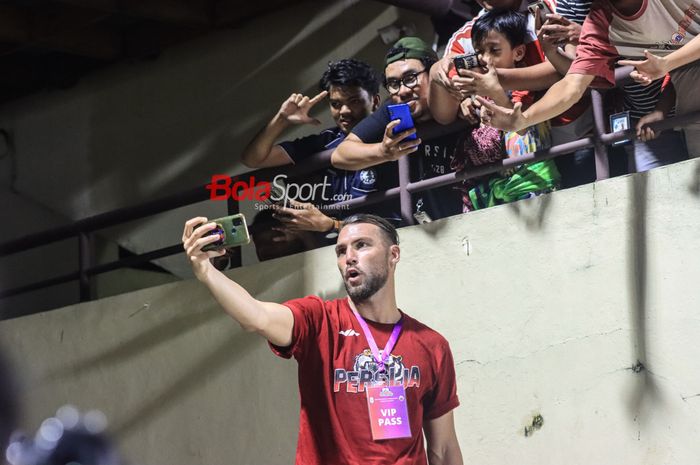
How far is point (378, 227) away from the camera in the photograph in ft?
10.6

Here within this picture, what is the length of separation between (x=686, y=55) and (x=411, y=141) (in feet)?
2.89

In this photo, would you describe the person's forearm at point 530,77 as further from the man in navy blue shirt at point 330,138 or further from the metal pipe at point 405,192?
the man in navy blue shirt at point 330,138

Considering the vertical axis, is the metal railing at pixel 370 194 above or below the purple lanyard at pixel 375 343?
above

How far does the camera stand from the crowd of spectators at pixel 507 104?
310cm

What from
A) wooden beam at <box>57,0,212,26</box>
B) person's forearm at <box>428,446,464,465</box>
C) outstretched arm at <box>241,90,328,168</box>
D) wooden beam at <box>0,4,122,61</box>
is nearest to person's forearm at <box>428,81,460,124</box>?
outstretched arm at <box>241,90,328,168</box>

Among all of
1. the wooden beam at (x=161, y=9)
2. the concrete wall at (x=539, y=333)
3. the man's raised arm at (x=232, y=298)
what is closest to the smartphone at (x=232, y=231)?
the man's raised arm at (x=232, y=298)

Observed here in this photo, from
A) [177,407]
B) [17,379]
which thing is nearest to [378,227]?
[177,407]

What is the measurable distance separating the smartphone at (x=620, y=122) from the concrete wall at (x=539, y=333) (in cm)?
14

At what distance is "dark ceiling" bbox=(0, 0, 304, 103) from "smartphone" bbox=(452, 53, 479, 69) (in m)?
1.82

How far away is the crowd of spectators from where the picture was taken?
3104mm

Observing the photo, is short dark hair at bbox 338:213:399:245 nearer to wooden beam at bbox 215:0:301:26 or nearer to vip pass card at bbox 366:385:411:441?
vip pass card at bbox 366:385:411:441

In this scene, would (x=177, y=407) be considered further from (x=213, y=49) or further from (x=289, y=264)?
(x=213, y=49)

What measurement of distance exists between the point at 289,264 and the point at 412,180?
0.53 metres

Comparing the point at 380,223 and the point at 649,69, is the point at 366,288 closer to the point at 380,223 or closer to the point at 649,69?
the point at 380,223
